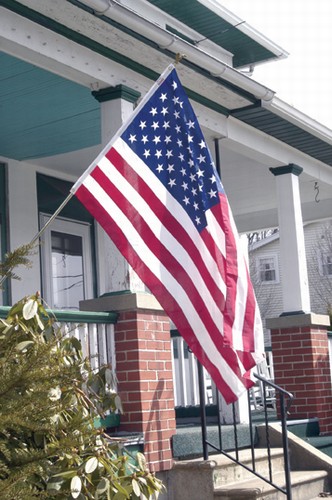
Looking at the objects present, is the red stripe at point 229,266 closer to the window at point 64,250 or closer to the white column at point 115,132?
the white column at point 115,132

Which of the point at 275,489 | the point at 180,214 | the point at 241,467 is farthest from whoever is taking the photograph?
the point at 241,467

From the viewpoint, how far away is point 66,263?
11086 millimetres

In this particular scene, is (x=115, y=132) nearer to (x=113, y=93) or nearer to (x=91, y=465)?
(x=113, y=93)

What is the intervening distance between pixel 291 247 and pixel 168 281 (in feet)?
16.4

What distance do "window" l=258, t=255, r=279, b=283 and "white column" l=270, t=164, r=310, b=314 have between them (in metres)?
25.2

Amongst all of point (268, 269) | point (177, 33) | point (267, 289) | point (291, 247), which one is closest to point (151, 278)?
point (291, 247)

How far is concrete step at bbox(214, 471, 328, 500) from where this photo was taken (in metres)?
7.13

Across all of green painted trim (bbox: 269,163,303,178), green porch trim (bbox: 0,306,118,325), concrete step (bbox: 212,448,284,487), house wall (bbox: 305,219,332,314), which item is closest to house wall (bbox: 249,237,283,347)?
house wall (bbox: 305,219,332,314)

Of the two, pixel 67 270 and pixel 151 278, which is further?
pixel 67 270

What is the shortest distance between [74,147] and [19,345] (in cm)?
587

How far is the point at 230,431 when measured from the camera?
27.8 feet

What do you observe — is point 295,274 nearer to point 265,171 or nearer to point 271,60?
point 265,171

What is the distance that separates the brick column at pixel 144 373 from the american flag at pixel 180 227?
1.58 meters

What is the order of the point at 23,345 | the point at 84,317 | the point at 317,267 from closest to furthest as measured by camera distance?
1. the point at 23,345
2. the point at 84,317
3. the point at 317,267
